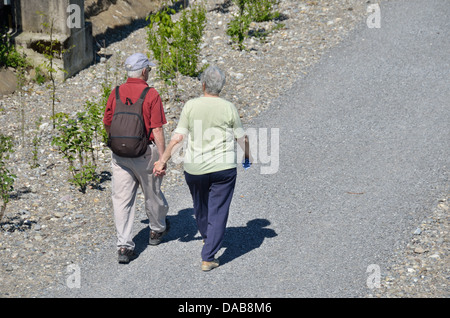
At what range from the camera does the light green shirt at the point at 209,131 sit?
495 centimetres

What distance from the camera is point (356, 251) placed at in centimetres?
555

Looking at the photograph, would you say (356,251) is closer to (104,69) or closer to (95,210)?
(95,210)

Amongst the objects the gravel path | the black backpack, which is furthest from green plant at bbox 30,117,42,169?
the black backpack

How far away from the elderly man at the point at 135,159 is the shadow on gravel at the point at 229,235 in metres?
0.37

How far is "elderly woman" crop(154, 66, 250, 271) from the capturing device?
496 centimetres

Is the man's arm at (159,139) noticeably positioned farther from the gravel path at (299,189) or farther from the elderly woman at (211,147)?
the gravel path at (299,189)

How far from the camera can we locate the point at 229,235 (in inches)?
233

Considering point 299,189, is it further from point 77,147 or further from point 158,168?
point 77,147

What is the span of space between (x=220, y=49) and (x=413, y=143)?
381 cm

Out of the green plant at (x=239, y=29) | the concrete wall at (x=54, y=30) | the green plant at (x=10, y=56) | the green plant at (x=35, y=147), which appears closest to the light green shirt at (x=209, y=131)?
the green plant at (x=35, y=147)

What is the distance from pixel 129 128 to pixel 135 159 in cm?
29

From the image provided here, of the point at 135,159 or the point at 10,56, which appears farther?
the point at 10,56

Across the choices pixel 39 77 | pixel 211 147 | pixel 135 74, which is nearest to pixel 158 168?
pixel 211 147
